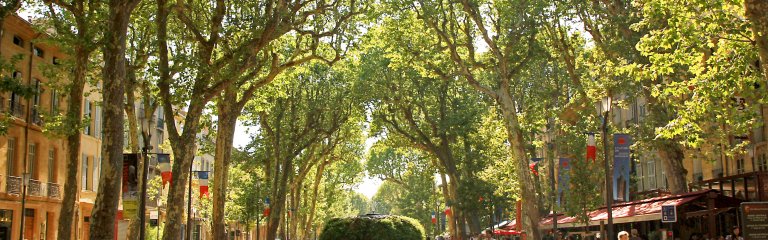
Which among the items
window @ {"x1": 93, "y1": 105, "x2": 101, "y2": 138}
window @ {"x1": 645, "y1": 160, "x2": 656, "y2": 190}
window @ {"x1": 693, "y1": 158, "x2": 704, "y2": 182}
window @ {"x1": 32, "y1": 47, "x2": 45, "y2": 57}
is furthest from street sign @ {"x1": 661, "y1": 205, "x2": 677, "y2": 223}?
window @ {"x1": 93, "y1": 105, "x2": 101, "y2": 138}

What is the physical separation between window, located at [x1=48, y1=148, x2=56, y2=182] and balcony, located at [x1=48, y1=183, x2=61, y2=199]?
38 cm

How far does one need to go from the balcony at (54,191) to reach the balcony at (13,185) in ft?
9.34

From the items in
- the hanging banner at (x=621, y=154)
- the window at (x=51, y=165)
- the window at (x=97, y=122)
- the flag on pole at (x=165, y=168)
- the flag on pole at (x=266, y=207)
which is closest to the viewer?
the hanging banner at (x=621, y=154)

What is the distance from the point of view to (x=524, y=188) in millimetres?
30406

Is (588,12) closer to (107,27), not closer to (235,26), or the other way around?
(235,26)

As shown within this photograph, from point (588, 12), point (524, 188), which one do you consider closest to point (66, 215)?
point (524, 188)

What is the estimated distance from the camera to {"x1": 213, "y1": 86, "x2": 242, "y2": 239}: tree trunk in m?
29.3

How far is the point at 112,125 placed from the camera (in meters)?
17.8

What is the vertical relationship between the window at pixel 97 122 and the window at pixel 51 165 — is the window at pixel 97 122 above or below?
above

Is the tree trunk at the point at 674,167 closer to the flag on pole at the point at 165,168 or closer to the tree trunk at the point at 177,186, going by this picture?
the flag on pole at the point at 165,168

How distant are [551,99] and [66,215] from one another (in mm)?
23149

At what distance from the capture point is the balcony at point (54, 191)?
3750cm

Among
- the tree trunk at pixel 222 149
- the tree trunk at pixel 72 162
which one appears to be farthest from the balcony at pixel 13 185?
the tree trunk at pixel 72 162

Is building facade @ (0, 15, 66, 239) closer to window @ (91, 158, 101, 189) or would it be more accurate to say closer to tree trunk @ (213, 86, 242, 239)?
window @ (91, 158, 101, 189)
